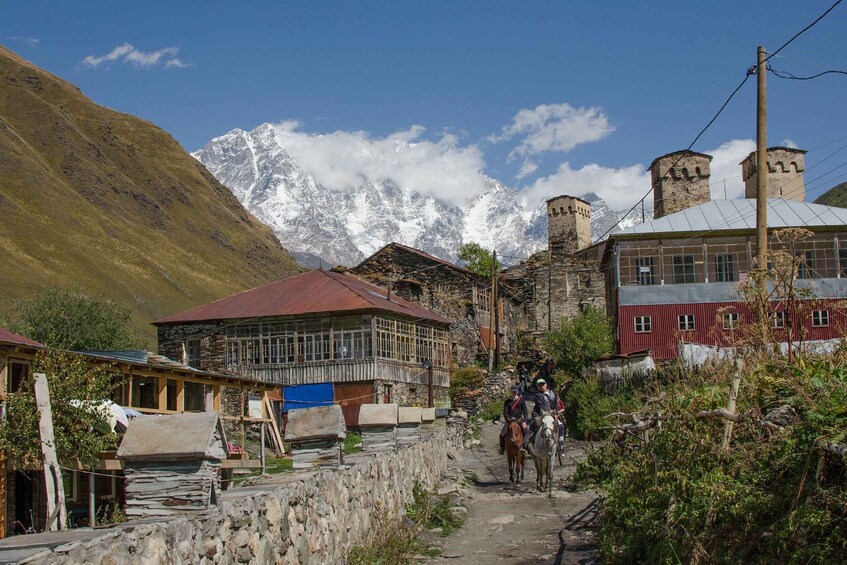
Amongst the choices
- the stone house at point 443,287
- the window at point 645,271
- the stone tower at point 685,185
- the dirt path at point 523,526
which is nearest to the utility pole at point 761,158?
the dirt path at point 523,526

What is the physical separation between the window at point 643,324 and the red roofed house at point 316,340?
31.3 ft

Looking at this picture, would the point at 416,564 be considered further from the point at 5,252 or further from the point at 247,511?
the point at 5,252

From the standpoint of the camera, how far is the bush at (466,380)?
49969 mm

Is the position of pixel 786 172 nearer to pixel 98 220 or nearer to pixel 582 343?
pixel 582 343

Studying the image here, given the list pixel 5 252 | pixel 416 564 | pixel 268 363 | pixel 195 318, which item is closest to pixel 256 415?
pixel 268 363

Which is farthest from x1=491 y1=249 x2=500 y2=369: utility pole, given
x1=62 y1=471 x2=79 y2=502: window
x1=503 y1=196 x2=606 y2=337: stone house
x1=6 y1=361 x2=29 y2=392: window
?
x1=62 y1=471 x2=79 y2=502: window

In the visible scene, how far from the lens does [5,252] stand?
108562 millimetres

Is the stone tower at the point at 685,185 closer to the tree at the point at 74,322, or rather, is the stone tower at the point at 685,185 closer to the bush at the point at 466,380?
the bush at the point at 466,380

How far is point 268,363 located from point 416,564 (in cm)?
3046

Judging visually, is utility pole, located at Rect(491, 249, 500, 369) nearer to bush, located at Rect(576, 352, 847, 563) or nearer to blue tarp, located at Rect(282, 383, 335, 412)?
blue tarp, located at Rect(282, 383, 335, 412)

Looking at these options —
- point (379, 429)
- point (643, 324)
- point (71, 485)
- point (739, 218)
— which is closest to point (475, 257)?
point (739, 218)

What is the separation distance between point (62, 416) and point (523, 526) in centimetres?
875

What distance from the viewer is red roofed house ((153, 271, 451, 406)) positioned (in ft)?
137

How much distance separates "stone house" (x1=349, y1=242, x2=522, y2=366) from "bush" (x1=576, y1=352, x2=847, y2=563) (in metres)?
47.6
